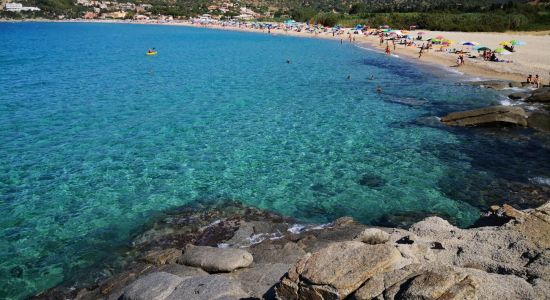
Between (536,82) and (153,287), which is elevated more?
(536,82)

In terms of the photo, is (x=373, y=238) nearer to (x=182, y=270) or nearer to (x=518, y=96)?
(x=182, y=270)

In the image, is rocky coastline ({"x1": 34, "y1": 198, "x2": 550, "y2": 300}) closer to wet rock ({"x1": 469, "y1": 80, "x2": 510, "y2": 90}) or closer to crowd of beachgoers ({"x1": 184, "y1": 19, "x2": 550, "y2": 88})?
wet rock ({"x1": 469, "y1": 80, "x2": 510, "y2": 90})

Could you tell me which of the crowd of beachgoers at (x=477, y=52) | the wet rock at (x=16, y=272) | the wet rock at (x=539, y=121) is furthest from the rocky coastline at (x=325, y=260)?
the crowd of beachgoers at (x=477, y=52)

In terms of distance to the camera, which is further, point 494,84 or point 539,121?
point 494,84

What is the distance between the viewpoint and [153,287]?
8.98m

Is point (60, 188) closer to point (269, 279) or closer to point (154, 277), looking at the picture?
point (154, 277)

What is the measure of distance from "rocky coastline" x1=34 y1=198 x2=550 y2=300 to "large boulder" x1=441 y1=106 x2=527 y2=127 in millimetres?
14696

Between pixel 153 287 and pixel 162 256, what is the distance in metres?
2.71

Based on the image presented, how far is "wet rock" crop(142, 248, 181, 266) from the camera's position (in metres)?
11.4

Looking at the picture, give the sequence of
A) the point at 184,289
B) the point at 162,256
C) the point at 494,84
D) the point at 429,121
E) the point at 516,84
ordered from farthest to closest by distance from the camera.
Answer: the point at 516,84 → the point at 494,84 → the point at 429,121 → the point at 162,256 → the point at 184,289

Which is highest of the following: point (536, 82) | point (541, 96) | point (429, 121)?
point (536, 82)

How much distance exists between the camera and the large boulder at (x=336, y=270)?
6.80 metres

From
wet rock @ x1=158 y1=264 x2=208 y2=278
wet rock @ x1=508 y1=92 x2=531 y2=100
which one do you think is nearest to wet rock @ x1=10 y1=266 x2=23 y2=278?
wet rock @ x1=158 y1=264 x2=208 y2=278

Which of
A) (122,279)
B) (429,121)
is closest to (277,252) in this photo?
(122,279)
